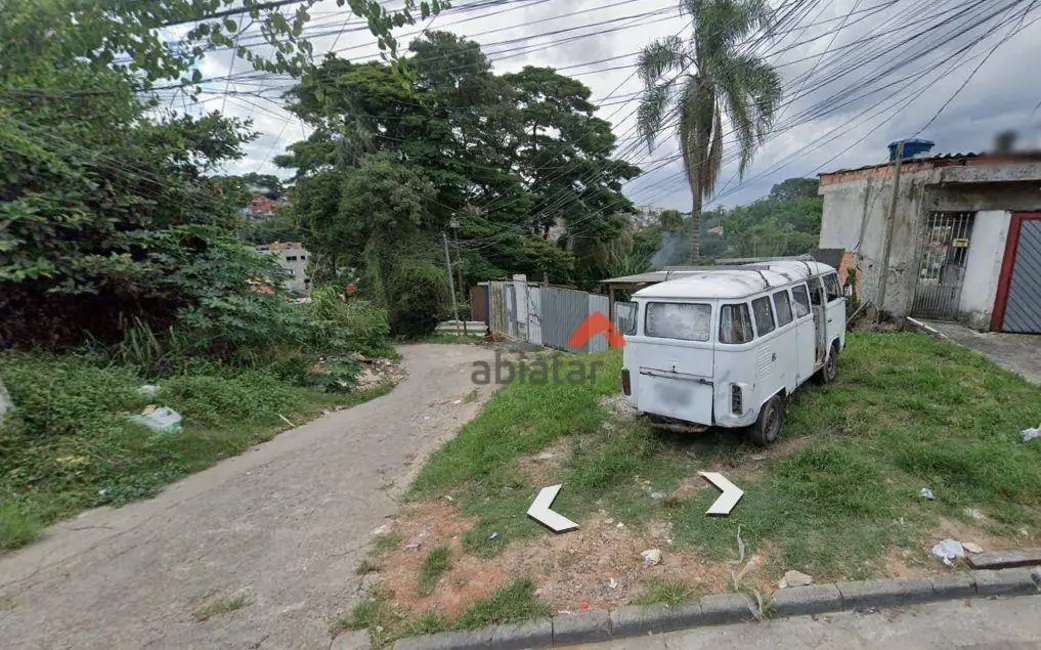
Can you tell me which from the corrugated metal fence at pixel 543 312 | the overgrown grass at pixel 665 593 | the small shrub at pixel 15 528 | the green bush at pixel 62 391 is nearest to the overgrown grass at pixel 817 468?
the overgrown grass at pixel 665 593

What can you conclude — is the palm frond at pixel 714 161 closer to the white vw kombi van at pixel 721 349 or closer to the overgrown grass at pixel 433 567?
the white vw kombi van at pixel 721 349

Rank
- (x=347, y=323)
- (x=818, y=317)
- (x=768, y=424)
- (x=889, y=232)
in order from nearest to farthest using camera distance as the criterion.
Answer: (x=768, y=424) < (x=818, y=317) < (x=889, y=232) < (x=347, y=323)

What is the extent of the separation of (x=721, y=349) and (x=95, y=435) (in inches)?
276

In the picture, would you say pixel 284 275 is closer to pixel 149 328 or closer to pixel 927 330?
pixel 149 328

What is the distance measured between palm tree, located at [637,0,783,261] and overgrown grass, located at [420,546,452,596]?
40.5 ft

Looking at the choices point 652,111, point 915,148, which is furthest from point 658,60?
point 915,148

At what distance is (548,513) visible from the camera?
3.82 m

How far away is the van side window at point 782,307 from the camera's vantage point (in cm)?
476

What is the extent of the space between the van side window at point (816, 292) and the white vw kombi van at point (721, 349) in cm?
46

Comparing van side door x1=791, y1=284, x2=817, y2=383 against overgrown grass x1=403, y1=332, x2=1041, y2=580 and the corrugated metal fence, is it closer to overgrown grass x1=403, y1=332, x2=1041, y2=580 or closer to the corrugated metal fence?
overgrown grass x1=403, y1=332, x2=1041, y2=580

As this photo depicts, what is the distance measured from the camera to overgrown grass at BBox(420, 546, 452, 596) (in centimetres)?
314

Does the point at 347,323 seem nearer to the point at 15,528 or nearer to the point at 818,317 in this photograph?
the point at 15,528

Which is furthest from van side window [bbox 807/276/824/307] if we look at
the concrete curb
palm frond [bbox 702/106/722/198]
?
palm frond [bbox 702/106/722/198]

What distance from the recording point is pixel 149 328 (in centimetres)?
764
